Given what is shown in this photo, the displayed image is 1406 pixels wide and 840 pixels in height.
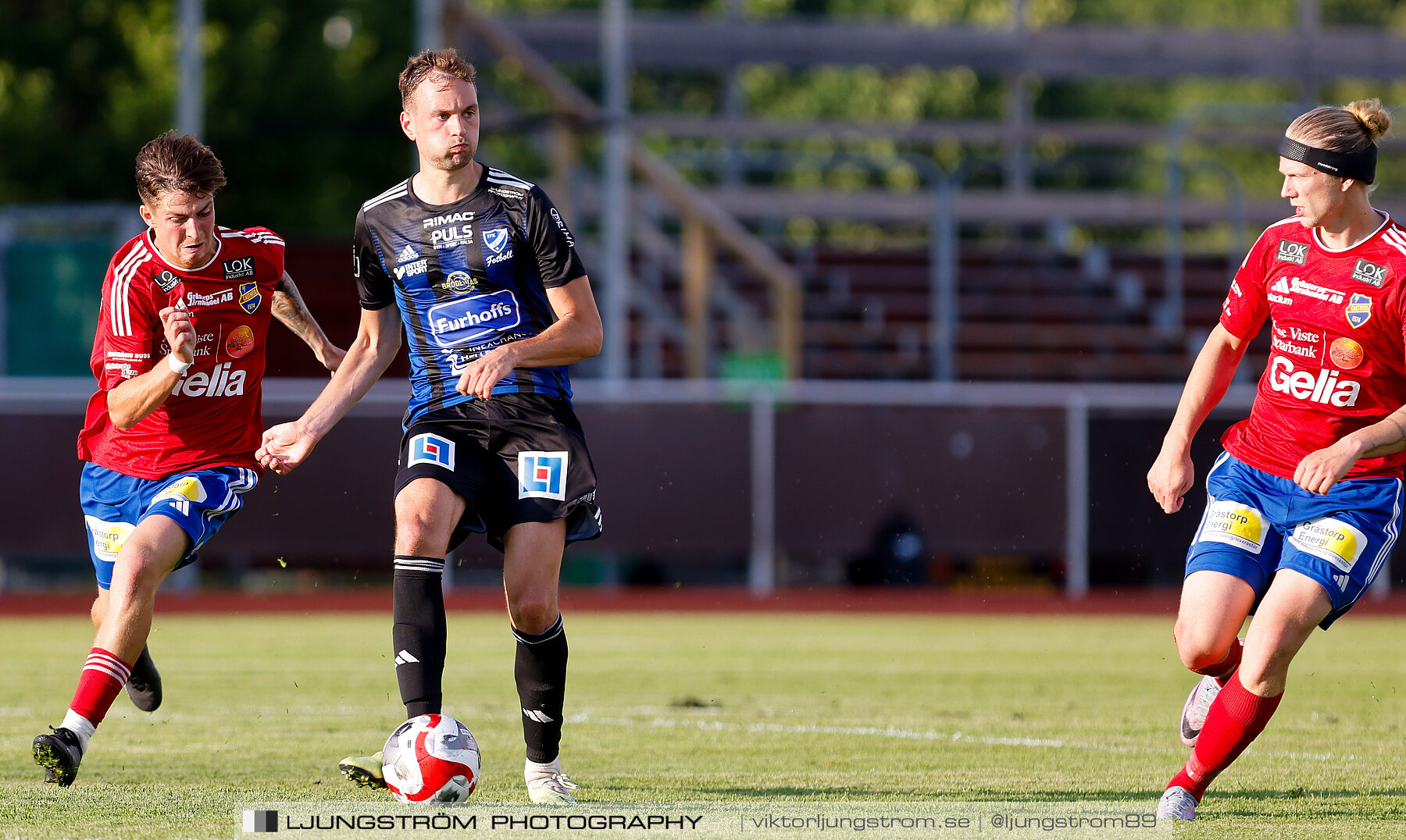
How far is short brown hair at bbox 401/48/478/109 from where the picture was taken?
5.68 metres

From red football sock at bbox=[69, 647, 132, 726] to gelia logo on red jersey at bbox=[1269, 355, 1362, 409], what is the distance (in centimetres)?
375

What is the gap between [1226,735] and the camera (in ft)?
17.6

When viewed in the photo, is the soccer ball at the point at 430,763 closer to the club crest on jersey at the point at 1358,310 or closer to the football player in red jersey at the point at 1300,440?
the football player in red jersey at the point at 1300,440

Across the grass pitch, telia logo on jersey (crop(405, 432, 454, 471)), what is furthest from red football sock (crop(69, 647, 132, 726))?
telia logo on jersey (crop(405, 432, 454, 471))

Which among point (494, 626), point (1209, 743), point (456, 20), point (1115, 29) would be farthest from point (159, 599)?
point (1115, 29)

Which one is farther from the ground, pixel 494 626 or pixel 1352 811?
pixel 1352 811

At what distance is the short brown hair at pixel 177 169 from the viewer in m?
6.07

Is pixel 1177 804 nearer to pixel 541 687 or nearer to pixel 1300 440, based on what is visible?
pixel 1300 440

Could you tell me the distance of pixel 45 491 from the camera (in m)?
15.9

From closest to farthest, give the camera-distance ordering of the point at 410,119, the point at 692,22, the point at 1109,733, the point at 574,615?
the point at 410,119 < the point at 1109,733 < the point at 574,615 < the point at 692,22

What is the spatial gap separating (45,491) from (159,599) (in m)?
1.32

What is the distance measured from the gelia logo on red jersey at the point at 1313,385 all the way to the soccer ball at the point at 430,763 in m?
2.61

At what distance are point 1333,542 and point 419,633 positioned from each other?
8.70 feet

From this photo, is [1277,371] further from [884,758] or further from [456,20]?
[456,20]
